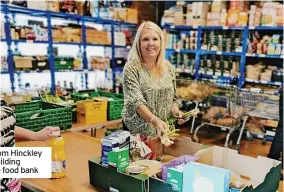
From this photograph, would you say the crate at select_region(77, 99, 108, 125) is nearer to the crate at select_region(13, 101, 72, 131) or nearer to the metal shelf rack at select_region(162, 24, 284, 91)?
the crate at select_region(13, 101, 72, 131)

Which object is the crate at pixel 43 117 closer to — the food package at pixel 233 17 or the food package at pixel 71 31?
the food package at pixel 71 31

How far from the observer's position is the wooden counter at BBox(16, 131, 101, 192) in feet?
4.74

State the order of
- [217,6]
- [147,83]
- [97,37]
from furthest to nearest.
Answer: [97,37], [217,6], [147,83]

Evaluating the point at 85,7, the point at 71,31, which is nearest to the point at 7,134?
the point at 71,31

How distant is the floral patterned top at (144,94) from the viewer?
6.46 ft

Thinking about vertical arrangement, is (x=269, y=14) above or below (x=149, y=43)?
above

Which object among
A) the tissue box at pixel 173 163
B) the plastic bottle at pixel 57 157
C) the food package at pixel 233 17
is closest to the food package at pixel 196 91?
the food package at pixel 233 17

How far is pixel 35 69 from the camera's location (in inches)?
197

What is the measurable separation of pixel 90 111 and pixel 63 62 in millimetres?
2927

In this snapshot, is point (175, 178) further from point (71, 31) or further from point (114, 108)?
point (71, 31)

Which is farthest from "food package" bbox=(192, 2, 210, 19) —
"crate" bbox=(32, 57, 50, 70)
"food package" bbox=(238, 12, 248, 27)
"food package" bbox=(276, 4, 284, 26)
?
"crate" bbox=(32, 57, 50, 70)

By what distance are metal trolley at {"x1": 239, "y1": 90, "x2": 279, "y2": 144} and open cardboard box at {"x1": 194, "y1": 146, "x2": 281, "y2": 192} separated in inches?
117

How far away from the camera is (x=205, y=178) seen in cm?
111

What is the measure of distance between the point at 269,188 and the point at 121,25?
5.86m
